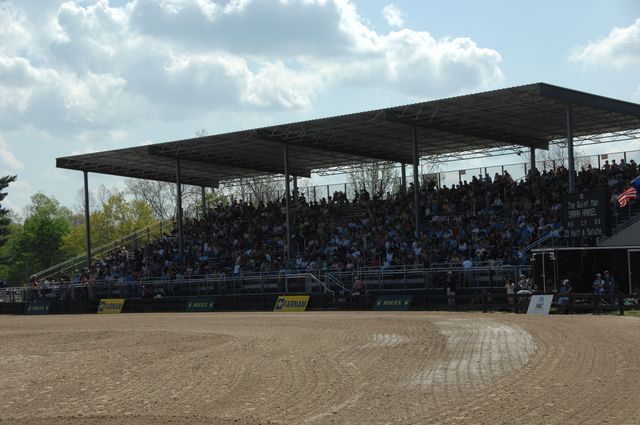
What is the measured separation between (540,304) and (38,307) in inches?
1205

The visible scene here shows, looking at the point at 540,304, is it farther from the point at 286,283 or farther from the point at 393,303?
the point at 286,283

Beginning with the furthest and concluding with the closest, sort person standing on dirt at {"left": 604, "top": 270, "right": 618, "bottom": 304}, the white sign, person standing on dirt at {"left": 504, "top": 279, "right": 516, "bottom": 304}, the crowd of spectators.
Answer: the crowd of spectators
person standing on dirt at {"left": 504, "top": 279, "right": 516, "bottom": 304}
the white sign
person standing on dirt at {"left": 604, "top": 270, "right": 618, "bottom": 304}

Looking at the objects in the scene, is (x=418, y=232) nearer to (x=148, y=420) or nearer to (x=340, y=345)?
(x=340, y=345)

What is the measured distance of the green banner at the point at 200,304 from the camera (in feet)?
145

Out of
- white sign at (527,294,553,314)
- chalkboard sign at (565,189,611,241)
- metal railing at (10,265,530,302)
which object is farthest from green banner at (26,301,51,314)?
chalkboard sign at (565,189,611,241)

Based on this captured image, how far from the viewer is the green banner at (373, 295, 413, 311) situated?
37188mm

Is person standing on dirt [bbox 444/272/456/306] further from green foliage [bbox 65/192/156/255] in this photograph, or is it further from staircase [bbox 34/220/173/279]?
green foliage [bbox 65/192/156/255]

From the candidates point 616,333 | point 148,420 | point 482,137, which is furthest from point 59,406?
point 482,137

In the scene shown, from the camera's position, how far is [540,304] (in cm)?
3116

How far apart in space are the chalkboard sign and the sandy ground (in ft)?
18.7

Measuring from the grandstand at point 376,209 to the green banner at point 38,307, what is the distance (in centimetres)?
106

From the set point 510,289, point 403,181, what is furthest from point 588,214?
point 403,181

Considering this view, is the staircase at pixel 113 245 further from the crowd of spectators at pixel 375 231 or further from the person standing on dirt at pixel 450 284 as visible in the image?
the person standing on dirt at pixel 450 284

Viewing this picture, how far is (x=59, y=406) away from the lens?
1406 cm
